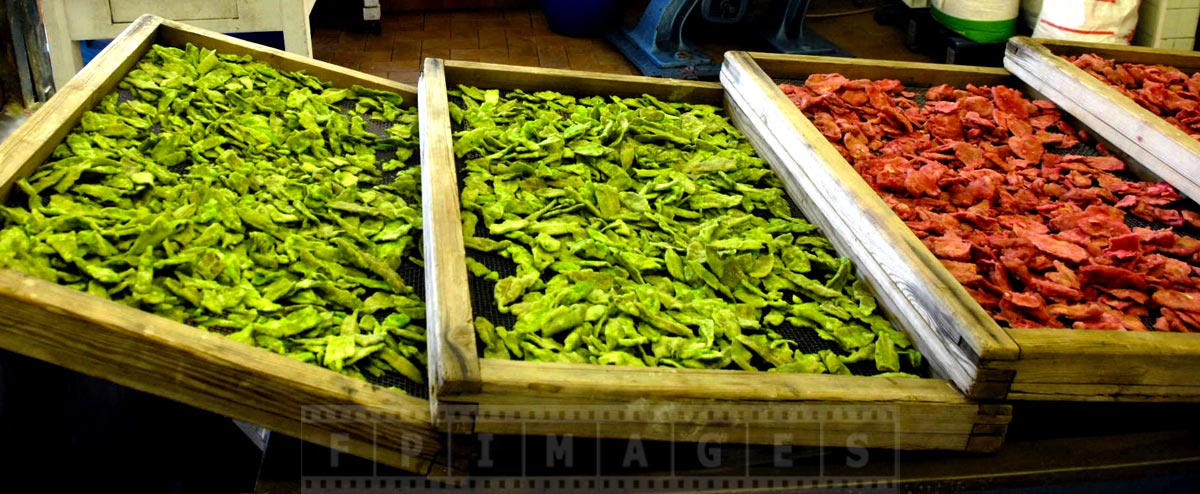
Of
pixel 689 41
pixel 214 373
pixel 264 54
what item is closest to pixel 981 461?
pixel 214 373

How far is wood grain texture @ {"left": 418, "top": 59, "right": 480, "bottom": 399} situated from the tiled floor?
2.16 m

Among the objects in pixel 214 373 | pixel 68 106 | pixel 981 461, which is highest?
pixel 68 106

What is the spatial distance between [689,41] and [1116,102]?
103 inches

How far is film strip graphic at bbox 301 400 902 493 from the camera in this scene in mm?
1398

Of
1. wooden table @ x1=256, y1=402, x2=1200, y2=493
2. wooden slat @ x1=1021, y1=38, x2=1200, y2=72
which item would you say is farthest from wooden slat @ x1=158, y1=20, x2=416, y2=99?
wooden slat @ x1=1021, y1=38, x2=1200, y2=72

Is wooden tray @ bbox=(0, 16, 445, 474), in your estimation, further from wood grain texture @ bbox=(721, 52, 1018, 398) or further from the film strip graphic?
wood grain texture @ bbox=(721, 52, 1018, 398)

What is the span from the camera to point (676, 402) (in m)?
1.41

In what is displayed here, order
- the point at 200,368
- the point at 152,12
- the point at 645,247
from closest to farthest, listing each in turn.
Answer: the point at 200,368 → the point at 645,247 → the point at 152,12

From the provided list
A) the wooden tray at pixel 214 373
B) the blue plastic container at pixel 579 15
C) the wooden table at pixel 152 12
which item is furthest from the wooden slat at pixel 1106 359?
the blue plastic container at pixel 579 15

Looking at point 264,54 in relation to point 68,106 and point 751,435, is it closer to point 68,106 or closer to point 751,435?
point 68,106

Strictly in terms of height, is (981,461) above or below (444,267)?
below

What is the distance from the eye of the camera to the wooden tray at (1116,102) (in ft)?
7.27

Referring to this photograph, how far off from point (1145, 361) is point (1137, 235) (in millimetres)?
509

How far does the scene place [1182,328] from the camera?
5.46ft
